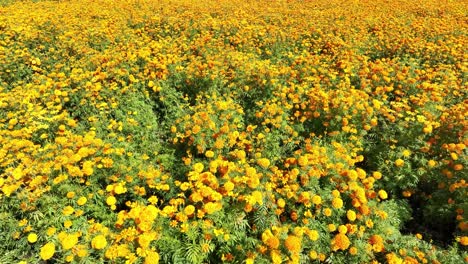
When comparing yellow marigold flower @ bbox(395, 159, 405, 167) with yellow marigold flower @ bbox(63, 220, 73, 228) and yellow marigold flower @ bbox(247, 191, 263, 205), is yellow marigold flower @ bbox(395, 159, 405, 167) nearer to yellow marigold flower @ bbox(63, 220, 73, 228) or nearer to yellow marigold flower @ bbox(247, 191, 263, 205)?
yellow marigold flower @ bbox(247, 191, 263, 205)

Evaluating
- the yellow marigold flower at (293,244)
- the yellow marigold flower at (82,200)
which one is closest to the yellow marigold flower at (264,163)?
the yellow marigold flower at (293,244)

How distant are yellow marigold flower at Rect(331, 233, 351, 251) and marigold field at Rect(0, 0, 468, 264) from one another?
0.5 inches

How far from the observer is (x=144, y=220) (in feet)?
11.7

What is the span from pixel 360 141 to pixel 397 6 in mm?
11197

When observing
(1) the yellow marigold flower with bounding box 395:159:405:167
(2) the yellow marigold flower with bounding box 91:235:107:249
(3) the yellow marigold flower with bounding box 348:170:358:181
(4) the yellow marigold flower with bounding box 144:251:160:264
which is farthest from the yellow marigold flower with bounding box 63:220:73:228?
(1) the yellow marigold flower with bounding box 395:159:405:167

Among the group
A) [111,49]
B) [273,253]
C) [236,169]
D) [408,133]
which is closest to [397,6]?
[408,133]

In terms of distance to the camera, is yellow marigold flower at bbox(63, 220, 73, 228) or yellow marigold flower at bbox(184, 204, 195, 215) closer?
yellow marigold flower at bbox(63, 220, 73, 228)

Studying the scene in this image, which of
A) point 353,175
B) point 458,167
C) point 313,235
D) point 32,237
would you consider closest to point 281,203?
point 313,235

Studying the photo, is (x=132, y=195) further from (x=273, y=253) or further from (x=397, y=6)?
(x=397, y=6)

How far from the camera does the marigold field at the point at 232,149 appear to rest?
3762 millimetres

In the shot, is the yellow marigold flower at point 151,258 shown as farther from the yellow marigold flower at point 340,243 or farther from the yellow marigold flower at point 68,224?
the yellow marigold flower at point 340,243

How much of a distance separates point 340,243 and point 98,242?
2770 millimetres

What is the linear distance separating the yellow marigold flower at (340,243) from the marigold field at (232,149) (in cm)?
1

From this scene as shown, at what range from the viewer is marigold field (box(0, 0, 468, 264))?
3.76m
